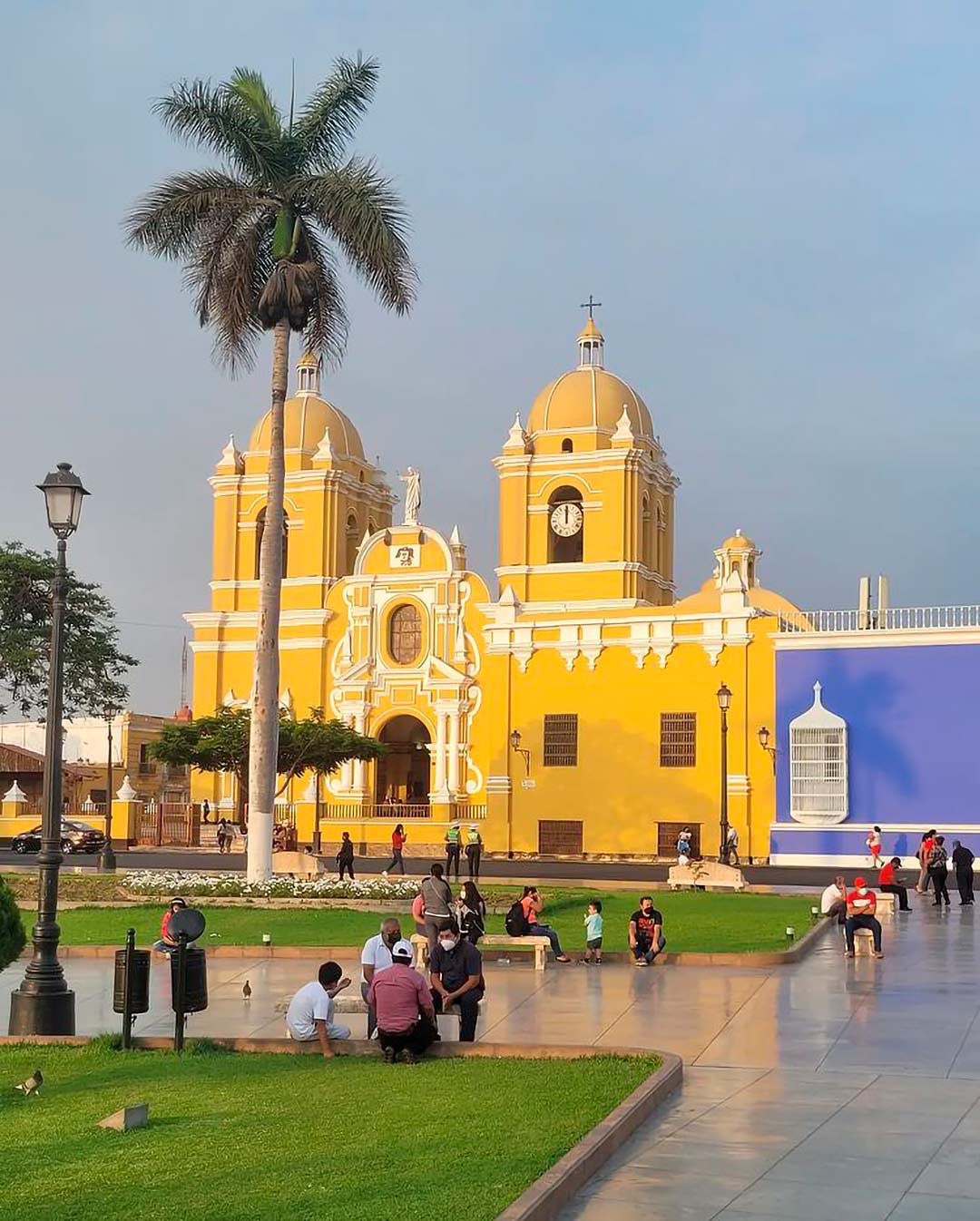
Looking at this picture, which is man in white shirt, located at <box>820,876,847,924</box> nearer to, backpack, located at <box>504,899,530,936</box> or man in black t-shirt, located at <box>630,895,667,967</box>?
man in black t-shirt, located at <box>630,895,667,967</box>

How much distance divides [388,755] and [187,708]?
2673 cm

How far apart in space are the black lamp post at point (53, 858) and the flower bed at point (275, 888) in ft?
34.6

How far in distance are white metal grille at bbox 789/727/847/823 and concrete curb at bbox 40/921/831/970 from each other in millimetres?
21520

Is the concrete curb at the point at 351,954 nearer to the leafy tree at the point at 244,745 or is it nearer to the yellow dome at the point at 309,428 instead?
the leafy tree at the point at 244,745

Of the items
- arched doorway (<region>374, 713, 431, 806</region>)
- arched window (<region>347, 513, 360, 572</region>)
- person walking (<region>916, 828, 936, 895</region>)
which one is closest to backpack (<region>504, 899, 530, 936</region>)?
person walking (<region>916, 828, 936, 895</region>)

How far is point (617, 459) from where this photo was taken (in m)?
44.8

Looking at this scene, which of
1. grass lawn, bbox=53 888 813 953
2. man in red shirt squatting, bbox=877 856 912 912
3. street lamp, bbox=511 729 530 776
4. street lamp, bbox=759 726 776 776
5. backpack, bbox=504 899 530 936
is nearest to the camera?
backpack, bbox=504 899 530 936

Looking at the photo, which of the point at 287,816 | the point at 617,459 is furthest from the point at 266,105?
the point at 287,816

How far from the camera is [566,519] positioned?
46156 millimetres

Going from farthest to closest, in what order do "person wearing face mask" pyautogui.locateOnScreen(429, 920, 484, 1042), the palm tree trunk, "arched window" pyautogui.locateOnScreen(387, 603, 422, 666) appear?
"arched window" pyautogui.locateOnScreen(387, 603, 422, 666) < the palm tree trunk < "person wearing face mask" pyautogui.locateOnScreen(429, 920, 484, 1042)

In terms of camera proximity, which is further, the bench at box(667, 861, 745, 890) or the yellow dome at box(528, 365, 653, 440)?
the yellow dome at box(528, 365, 653, 440)

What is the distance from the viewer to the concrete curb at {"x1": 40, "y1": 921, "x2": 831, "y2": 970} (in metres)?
17.2

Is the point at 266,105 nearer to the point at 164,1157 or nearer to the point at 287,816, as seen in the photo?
the point at 164,1157

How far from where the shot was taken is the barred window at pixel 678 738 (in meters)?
42.4
